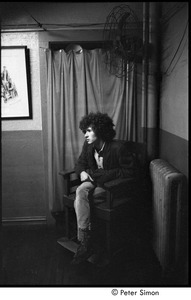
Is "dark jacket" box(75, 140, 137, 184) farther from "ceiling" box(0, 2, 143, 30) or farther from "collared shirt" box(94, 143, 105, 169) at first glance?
"ceiling" box(0, 2, 143, 30)

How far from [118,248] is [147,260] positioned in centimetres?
29

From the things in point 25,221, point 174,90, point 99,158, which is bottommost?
point 25,221

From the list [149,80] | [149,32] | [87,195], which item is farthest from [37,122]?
[149,32]

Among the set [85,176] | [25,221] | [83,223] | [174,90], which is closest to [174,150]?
[174,90]

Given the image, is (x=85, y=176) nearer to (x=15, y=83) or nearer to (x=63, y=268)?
(x=63, y=268)

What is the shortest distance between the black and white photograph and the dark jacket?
0.01 metres

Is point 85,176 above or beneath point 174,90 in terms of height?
beneath

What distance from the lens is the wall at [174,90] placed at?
7.19ft

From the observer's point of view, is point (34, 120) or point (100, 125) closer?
point (100, 125)

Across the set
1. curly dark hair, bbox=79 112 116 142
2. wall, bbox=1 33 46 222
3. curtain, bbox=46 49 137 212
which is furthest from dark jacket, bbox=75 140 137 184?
wall, bbox=1 33 46 222

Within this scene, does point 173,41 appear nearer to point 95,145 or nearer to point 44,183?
point 95,145

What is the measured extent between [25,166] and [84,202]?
100cm

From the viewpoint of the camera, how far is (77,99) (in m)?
3.08

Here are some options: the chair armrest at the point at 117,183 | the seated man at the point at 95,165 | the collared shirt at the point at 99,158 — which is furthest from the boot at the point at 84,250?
the collared shirt at the point at 99,158
